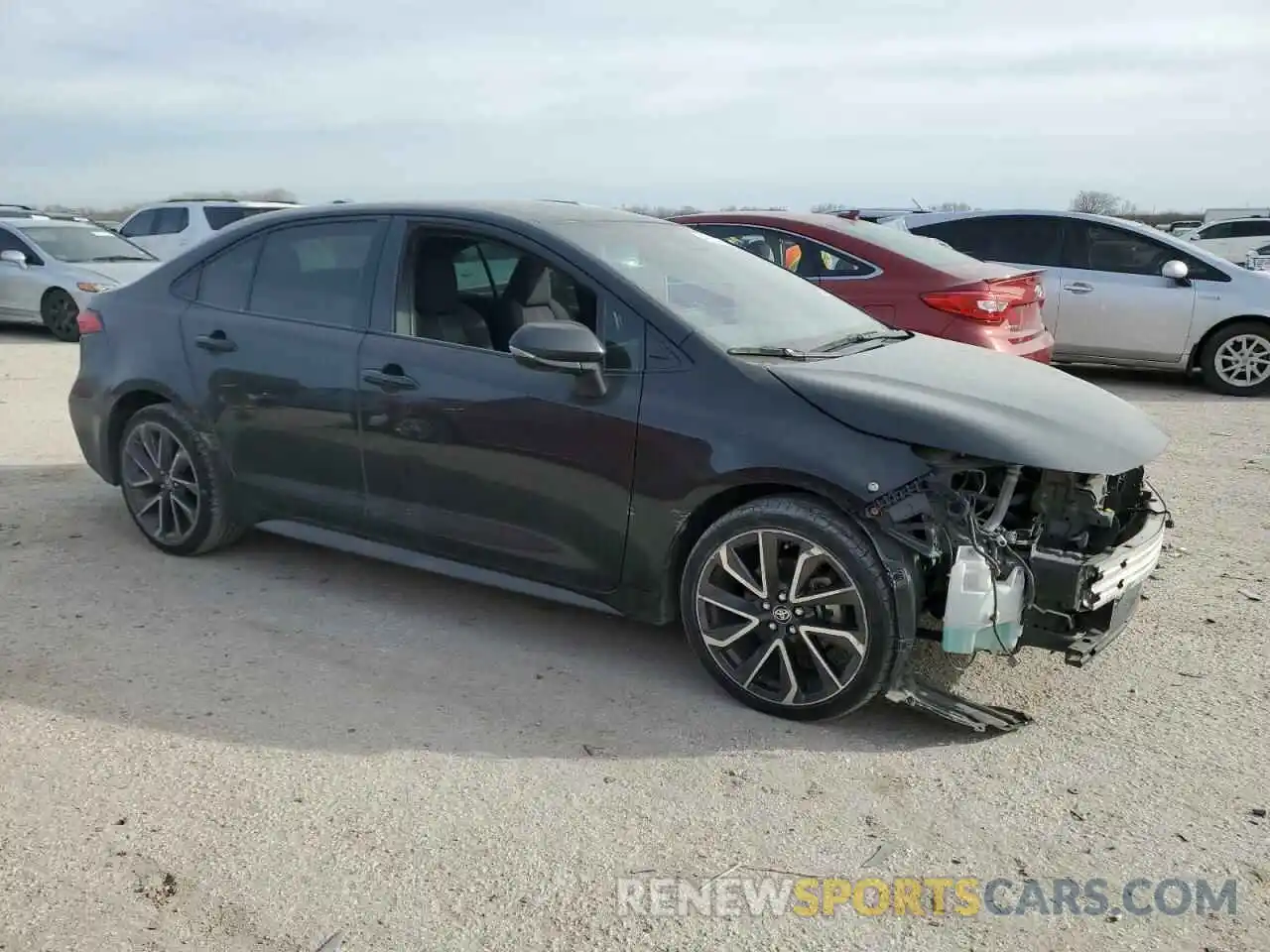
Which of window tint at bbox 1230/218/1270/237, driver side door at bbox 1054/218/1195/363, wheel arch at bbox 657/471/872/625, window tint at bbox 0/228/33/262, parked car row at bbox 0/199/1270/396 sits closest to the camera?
wheel arch at bbox 657/471/872/625

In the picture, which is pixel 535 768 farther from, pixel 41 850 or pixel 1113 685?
pixel 1113 685

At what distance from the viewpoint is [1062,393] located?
13.8 feet

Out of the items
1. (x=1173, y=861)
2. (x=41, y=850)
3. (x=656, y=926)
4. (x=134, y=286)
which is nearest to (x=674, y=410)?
(x=656, y=926)

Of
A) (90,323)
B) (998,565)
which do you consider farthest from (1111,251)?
(90,323)

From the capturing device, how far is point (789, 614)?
12.5 feet

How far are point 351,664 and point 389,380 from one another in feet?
3.67

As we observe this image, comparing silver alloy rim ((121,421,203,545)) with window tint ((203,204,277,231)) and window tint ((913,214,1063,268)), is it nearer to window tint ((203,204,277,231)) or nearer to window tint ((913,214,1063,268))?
window tint ((913,214,1063,268))

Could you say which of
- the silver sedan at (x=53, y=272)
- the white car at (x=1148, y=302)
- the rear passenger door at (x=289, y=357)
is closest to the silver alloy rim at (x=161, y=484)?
the rear passenger door at (x=289, y=357)

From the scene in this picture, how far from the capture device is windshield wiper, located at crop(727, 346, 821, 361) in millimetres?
4023

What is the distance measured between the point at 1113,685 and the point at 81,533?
16.0 feet

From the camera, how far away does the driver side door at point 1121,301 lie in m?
10.3

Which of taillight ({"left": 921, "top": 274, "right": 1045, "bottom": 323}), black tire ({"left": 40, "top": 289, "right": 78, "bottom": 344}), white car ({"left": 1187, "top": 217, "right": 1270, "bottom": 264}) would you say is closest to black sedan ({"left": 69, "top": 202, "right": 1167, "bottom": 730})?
taillight ({"left": 921, "top": 274, "right": 1045, "bottom": 323})

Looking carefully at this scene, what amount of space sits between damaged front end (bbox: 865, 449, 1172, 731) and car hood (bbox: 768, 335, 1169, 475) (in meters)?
0.09

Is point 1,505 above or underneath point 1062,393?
underneath
